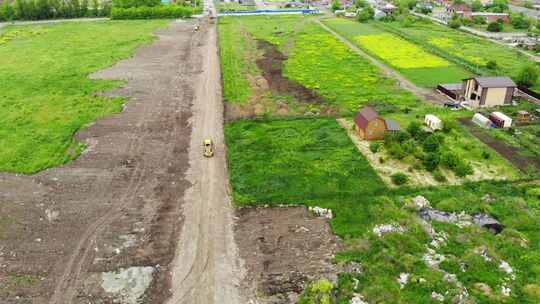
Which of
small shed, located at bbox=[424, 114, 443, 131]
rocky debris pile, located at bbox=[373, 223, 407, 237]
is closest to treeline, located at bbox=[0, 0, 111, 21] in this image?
small shed, located at bbox=[424, 114, 443, 131]

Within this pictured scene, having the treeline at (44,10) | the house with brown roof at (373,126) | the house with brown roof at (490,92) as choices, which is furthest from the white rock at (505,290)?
the treeline at (44,10)

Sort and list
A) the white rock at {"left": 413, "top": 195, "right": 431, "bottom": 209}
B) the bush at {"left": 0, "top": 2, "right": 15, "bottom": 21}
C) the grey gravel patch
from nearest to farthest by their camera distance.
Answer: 1. the grey gravel patch
2. the white rock at {"left": 413, "top": 195, "right": 431, "bottom": 209}
3. the bush at {"left": 0, "top": 2, "right": 15, "bottom": 21}

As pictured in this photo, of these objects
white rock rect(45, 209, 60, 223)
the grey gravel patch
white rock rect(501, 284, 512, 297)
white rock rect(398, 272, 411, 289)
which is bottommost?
the grey gravel patch

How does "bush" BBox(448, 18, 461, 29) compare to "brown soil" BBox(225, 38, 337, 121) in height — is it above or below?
above

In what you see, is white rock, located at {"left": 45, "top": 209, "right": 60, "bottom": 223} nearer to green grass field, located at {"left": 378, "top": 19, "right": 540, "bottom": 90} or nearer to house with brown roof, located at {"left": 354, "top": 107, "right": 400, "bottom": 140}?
house with brown roof, located at {"left": 354, "top": 107, "right": 400, "bottom": 140}

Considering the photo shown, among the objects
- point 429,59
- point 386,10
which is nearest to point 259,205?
point 429,59

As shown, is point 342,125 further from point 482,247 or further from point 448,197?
point 482,247

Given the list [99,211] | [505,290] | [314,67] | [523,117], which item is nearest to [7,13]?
[314,67]
